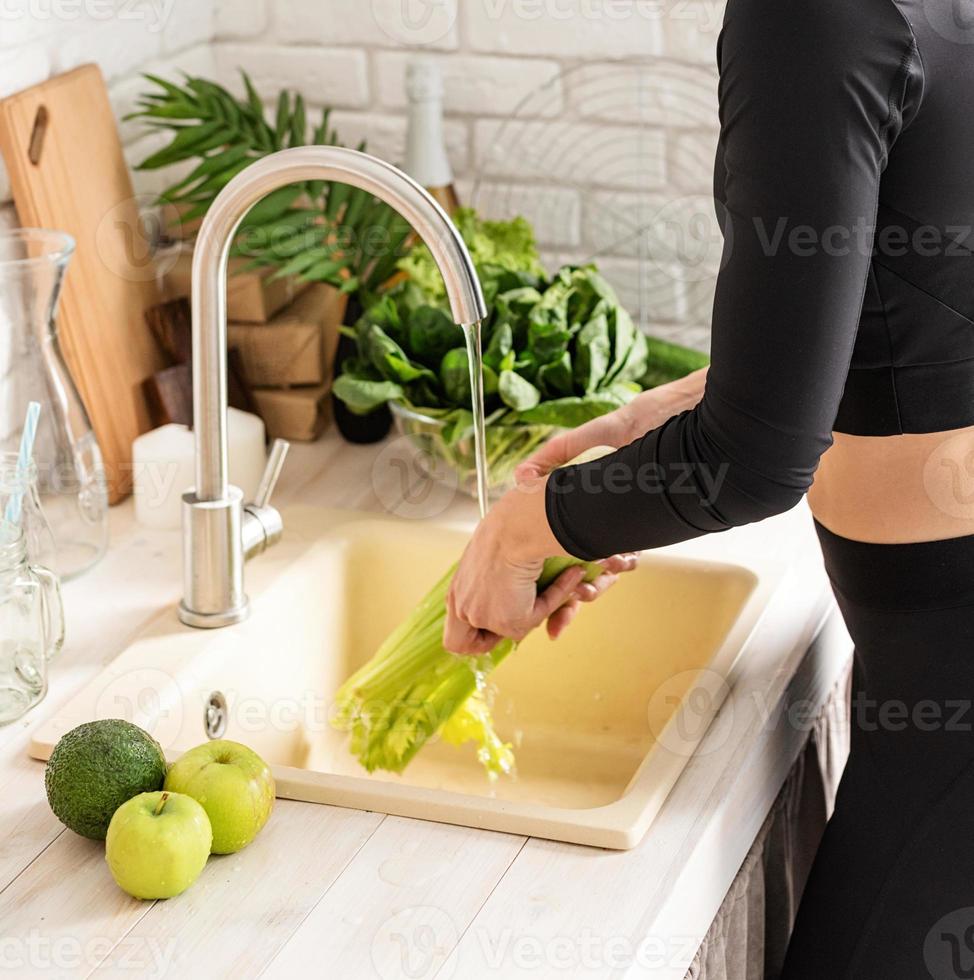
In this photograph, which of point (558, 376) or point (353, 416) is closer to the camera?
point (558, 376)

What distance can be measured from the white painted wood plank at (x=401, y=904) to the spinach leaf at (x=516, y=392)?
1.70 feet

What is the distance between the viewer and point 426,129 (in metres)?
1.68

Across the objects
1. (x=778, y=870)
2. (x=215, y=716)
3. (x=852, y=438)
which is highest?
(x=852, y=438)

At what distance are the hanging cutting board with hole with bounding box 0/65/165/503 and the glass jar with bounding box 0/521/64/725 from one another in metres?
0.40

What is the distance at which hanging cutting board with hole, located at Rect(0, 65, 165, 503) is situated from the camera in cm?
145

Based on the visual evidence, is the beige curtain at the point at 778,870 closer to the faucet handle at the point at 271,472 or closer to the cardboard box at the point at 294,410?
the faucet handle at the point at 271,472

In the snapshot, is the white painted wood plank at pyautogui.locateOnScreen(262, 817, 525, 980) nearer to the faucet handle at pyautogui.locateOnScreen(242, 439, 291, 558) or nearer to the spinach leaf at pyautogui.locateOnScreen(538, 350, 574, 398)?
the faucet handle at pyautogui.locateOnScreen(242, 439, 291, 558)

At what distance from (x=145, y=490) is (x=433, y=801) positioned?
61 centimetres

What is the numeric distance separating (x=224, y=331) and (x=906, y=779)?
660mm

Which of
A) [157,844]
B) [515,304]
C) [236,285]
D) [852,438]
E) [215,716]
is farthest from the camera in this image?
[236,285]

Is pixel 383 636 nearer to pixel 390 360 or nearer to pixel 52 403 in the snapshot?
pixel 390 360

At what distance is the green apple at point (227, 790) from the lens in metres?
0.95

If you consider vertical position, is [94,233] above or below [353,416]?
above

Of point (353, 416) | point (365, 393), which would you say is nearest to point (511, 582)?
point (365, 393)
